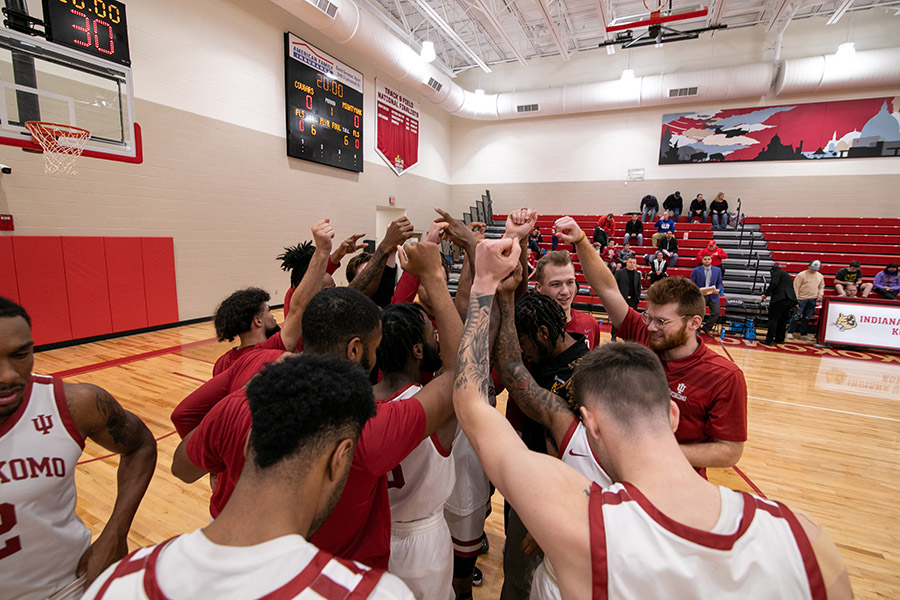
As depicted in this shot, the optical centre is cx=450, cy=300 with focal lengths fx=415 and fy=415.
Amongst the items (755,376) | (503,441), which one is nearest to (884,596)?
(503,441)

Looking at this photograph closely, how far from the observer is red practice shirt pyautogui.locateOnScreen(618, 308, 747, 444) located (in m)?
1.87

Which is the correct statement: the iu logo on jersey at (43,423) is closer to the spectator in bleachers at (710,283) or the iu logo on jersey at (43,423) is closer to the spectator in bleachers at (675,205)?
the spectator in bleachers at (710,283)

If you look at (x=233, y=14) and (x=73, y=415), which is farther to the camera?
(x=233, y=14)

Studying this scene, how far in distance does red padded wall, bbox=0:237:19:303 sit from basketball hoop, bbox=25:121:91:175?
3.85 feet

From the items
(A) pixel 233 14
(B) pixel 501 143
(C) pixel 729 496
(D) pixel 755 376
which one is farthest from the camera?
(B) pixel 501 143

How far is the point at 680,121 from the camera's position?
13.9 m

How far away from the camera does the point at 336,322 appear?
4.64ft

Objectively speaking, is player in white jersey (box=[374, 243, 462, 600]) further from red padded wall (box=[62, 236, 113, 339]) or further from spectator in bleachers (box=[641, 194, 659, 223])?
spectator in bleachers (box=[641, 194, 659, 223])

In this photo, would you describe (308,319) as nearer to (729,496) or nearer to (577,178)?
(729,496)

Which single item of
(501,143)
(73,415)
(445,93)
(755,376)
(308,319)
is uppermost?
(445,93)

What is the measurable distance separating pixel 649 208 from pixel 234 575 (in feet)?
50.8

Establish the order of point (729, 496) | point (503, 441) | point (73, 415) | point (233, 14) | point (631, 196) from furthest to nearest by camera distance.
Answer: point (631, 196) → point (233, 14) → point (73, 415) → point (503, 441) → point (729, 496)

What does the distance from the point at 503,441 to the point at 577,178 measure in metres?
15.9

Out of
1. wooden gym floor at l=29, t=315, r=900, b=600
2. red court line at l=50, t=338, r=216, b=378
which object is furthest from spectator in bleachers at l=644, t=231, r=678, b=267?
red court line at l=50, t=338, r=216, b=378
